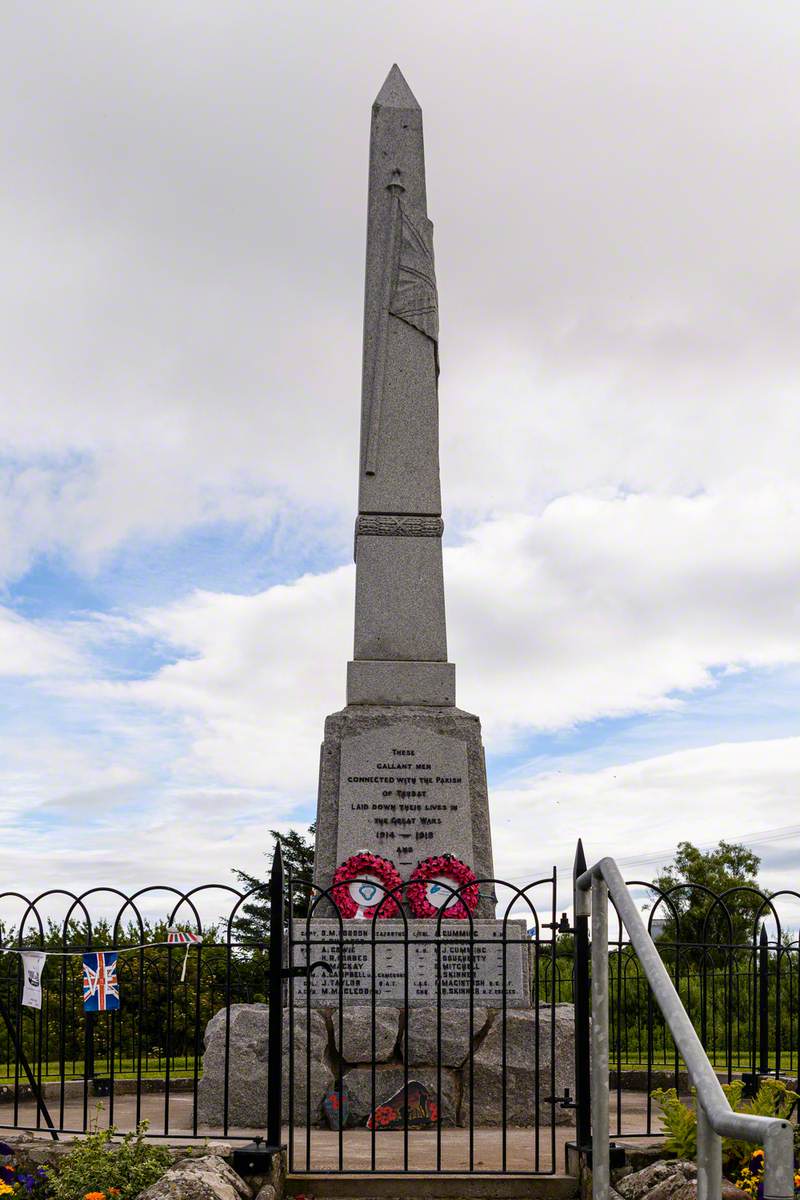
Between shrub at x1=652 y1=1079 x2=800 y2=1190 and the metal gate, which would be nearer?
shrub at x1=652 y1=1079 x2=800 y2=1190

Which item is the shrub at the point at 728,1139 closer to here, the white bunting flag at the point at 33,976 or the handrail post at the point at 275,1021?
the handrail post at the point at 275,1021

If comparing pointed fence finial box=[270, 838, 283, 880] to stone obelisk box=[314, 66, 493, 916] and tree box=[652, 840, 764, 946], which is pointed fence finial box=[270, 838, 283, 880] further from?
tree box=[652, 840, 764, 946]

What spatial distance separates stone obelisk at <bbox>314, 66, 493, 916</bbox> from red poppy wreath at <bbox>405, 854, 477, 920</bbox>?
0.13 m

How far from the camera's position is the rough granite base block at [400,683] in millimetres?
9297

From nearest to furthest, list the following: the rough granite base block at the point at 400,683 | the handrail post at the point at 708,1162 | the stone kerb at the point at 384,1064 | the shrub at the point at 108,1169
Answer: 1. the handrail post at the point at 708,1162
2. the shrub at the point at 108,1169
3. the stone kerb at the point at 384,1064
4. the rough granite base block at the point at 400,683

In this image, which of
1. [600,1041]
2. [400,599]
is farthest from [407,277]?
[600,1041]

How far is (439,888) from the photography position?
8477 mm

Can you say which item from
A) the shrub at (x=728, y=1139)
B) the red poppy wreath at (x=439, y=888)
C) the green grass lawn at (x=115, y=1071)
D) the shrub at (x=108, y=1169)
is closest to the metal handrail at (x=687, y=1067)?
the shrub at (x=728, y=1139)

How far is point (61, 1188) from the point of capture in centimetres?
540

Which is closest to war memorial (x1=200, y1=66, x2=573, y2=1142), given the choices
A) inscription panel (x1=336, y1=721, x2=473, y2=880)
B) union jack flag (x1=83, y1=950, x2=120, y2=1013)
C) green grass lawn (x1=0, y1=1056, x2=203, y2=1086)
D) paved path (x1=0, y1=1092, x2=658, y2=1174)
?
inscription panel (x1=336, y1=721, x2=473, y2=880)

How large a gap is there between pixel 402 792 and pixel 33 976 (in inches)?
126

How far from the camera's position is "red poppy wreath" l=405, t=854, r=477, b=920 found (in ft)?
27.6

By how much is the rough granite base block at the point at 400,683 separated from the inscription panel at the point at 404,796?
1.19 ft

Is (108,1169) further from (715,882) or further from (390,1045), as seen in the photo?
(715,882)
